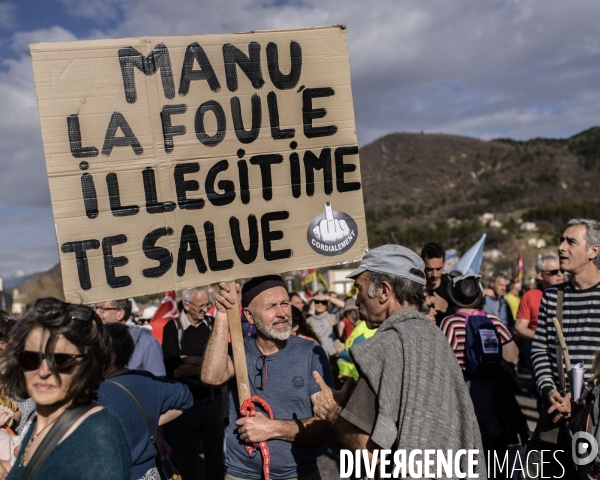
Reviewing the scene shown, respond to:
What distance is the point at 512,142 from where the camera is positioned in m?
154

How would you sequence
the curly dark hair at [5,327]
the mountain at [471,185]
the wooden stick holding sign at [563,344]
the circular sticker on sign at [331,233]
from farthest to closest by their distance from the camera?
the mountain at [471,185] < the wooden stick holding sign at [563,344] < the curly dark hair at [5,327] < the circular sticker on sign at [331,233]

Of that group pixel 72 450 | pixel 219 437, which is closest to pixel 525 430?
pixel 219 437

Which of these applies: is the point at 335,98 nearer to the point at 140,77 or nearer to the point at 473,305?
the point at 140,77

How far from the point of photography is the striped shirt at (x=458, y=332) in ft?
15.1

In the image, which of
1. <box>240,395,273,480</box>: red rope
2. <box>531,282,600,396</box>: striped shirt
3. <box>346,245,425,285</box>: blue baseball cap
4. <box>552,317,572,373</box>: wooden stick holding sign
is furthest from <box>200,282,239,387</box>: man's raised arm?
<box>531,282,600,396</box>: striped shirt

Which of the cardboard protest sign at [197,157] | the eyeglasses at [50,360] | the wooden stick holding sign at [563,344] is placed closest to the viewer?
the eyeglasses at [50,360]

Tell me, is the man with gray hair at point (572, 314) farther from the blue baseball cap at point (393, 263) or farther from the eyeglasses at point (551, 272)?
the eyeglasses at point (551, 272)

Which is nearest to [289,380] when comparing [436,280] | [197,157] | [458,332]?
[197,157]

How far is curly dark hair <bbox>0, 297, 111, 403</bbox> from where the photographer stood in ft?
7.27

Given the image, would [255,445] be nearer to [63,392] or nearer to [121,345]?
[121,345]

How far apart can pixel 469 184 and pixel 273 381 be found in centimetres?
14120

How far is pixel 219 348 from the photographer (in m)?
3.39

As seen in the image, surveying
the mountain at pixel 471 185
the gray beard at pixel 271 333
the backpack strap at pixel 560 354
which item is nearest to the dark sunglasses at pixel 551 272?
the backpack strap at pixel 560 354

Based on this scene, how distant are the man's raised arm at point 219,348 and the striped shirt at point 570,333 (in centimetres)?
222
